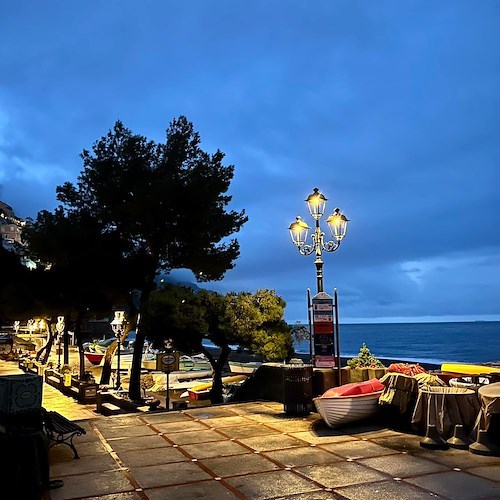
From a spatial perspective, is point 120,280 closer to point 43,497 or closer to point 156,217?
point 156,217

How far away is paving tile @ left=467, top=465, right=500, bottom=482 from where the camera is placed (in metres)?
5.77

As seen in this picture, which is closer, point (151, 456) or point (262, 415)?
point (151, 456)

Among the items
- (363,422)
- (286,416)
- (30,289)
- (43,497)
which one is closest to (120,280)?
(30,289)

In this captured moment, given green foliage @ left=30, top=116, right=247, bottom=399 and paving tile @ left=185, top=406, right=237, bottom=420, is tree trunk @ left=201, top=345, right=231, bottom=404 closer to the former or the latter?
green foliage @ left=30, top=116, right=247, bottom=399

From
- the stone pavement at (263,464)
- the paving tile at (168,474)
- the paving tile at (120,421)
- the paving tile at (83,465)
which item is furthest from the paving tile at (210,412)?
the paving tile at (168,474)

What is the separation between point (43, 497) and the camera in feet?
17.8

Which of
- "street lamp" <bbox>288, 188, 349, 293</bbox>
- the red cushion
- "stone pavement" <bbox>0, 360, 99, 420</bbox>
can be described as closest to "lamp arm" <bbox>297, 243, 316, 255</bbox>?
"street lamp" <bbox>288, 188, 349, 293</bbox>

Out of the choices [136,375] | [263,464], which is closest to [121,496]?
[263,464]

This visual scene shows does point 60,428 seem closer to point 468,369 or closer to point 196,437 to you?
point 196,437

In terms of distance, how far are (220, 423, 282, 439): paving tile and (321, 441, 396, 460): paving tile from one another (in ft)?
4.20

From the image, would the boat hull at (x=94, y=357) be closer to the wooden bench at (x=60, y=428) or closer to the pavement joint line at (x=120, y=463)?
the pavement joint line at (x=120, y=463)

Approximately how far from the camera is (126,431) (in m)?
8.80

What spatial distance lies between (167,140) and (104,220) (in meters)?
4.53

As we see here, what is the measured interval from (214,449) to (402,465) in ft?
8.60
